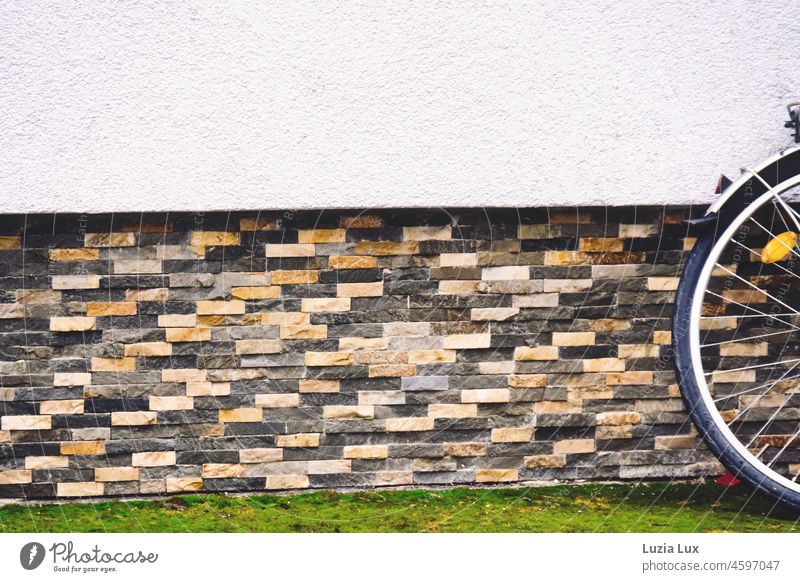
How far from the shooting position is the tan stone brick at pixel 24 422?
2.72m

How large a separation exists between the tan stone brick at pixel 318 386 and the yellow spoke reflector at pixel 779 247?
1533 mm

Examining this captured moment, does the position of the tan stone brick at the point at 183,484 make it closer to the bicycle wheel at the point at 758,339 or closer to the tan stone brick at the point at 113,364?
the tan stone brick at the point at 113,364

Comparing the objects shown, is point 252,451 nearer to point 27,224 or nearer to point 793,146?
point 27,224

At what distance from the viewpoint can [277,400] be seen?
2.77m

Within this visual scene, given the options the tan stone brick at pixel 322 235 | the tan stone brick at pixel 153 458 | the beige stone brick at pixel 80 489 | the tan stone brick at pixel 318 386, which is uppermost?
the tan stone brick at pixel 322 235

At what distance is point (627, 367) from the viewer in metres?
2.83

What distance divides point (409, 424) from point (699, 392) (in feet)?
3.20

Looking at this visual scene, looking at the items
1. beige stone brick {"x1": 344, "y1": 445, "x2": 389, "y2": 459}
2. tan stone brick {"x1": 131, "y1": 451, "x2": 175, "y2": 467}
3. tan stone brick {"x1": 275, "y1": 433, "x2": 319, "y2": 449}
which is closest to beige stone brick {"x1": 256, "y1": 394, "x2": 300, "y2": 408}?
tan stone brick {"x1": 275, "y1": 433, "x2": 319, "y2": 449}

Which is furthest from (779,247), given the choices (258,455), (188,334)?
(188,334)

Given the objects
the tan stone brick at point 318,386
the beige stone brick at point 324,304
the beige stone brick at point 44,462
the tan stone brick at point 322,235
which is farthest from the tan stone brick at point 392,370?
the beige stone brick at point 44,462

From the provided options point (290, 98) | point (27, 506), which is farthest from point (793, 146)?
point (27, 506)

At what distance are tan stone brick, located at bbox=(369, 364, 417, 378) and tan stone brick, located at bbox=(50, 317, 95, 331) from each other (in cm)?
98

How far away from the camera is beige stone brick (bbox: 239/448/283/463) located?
279 centimetres

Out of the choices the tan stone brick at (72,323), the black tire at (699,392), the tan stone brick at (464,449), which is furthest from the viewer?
the tan stone brick at (464,449)
